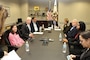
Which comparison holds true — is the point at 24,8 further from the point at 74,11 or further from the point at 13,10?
the point at 74,11

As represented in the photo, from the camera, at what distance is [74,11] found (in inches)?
447

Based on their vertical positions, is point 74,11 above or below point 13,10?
below

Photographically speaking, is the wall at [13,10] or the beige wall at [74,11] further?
the beige wall at [74,11]

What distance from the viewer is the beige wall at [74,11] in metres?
11.3

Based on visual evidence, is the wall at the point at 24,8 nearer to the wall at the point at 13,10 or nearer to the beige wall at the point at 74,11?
the wall at the point at 13,10

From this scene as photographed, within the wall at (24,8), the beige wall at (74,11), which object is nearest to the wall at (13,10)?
the wall at (24,8)

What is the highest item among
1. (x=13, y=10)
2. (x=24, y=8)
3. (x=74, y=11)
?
(x=24, y=8)

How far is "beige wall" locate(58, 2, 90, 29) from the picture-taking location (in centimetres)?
1127

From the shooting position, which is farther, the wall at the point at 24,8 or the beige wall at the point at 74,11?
the wall at the point at 24,8

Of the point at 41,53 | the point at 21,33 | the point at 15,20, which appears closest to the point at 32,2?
the point at 15,20

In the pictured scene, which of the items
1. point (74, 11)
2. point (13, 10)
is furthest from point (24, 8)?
point (74, 11)

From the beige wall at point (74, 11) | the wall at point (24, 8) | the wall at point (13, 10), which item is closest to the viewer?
the wall at point (13, 10)

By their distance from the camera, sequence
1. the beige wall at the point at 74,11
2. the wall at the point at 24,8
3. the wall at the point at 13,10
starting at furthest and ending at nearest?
the wall at the point at 24,8 < the beige wall at the point at 74,11 < the wall at the point at 13,10

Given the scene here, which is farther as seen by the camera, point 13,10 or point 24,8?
point 24,8
